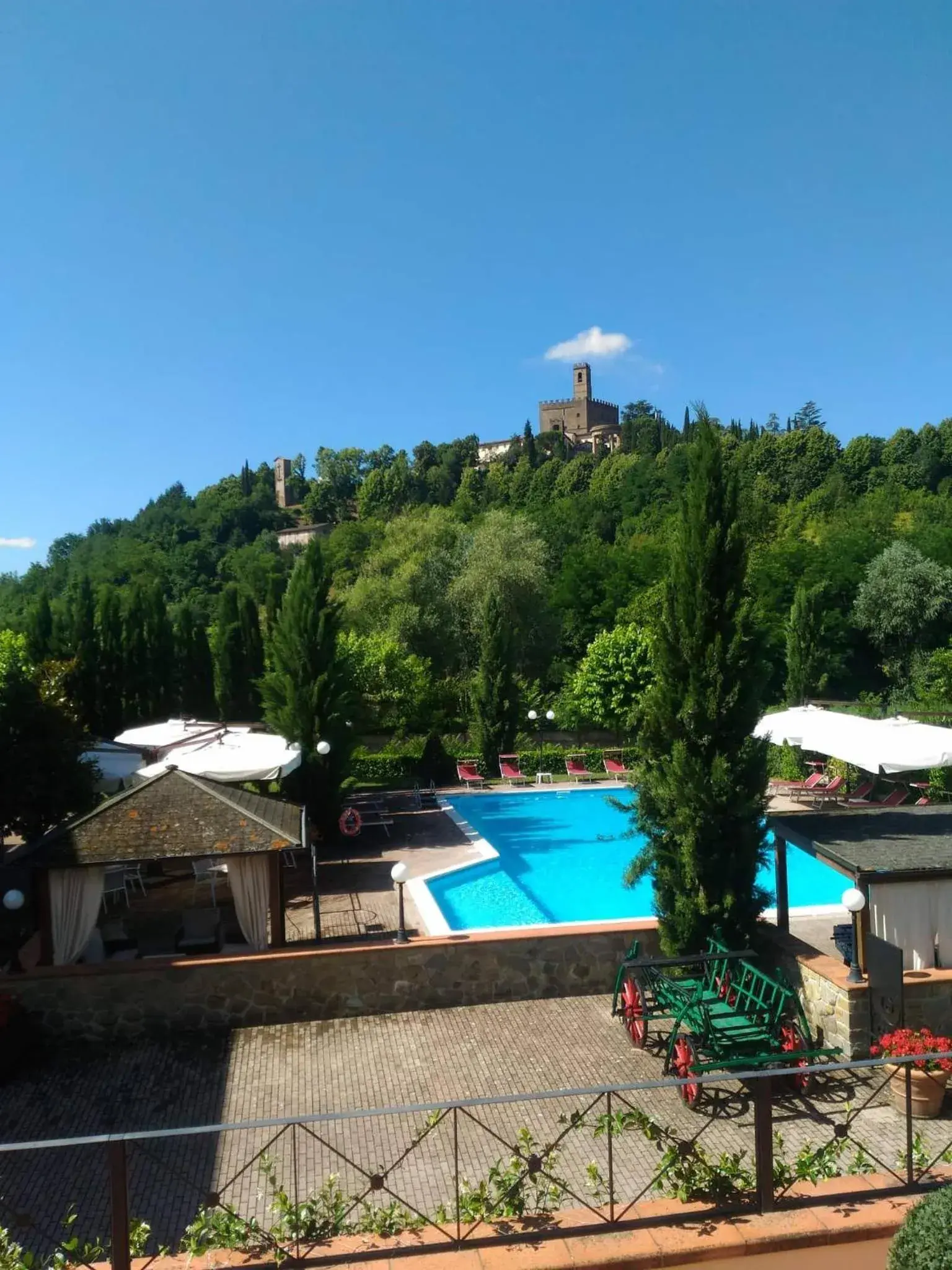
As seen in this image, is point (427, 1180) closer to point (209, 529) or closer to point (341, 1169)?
point (341, 1169)

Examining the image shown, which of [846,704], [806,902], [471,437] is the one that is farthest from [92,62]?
[471,437]

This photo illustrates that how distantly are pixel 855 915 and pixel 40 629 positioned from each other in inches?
936

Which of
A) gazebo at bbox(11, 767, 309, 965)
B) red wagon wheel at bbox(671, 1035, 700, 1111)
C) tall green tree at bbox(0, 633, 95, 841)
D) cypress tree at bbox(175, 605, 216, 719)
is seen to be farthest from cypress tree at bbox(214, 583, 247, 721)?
red wagon wheel at bbox(671, 1035, 700, 1111)

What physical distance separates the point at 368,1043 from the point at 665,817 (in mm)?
3834

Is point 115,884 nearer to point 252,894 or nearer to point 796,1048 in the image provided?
point 252,894

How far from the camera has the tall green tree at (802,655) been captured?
90.5 feet

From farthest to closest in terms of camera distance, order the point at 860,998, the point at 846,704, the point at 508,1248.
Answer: the point at 846,704 → the point at 860,998 → the point at 508,1248

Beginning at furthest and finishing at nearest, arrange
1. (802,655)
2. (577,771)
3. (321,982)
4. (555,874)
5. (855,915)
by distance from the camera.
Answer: (802,655) → (577,771) → (555,874) → (321,982) → (855,915)

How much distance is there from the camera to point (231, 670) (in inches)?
1126

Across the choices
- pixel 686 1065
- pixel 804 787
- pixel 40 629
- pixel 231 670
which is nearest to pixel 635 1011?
pixel 686 1065

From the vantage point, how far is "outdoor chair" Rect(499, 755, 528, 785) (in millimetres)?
22578

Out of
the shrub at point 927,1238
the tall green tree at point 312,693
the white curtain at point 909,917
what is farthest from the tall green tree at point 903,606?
the shrub at point 927,1238

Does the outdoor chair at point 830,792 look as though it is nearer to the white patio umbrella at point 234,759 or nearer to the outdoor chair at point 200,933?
the white patio umbrella at point 234,759

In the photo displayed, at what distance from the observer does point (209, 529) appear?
77062 mm
